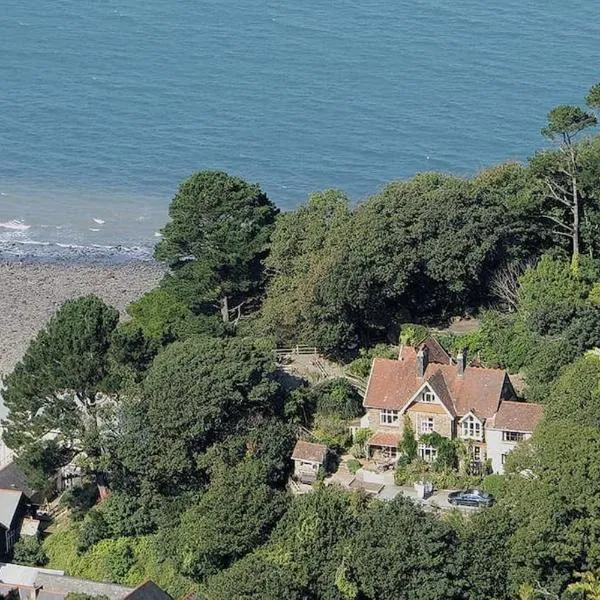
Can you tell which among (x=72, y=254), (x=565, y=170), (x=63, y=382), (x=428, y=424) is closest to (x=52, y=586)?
(x=63, y=382)

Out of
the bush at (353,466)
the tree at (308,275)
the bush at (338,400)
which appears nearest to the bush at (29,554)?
the bush at (338,400)

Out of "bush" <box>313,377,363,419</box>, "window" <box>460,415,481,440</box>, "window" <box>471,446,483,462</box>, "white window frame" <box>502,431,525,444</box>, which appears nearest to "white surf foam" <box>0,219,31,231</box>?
"bush" <box>313,377,363,419</box>

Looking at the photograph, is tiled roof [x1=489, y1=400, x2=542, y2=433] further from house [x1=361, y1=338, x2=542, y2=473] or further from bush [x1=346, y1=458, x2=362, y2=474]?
bush [x1=346, y1=458, x2=362, y2=474]

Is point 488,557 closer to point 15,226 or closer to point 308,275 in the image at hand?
point 308,275

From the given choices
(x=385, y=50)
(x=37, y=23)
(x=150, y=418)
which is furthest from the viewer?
(x=37, y=23)

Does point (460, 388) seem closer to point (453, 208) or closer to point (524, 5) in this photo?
point (453, 208)

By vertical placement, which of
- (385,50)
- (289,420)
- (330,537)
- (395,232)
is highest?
(385,50)

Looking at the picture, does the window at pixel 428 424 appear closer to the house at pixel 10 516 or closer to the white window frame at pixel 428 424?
the white window frame at pixel 428 424

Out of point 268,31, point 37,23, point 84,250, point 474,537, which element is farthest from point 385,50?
point 474,537
